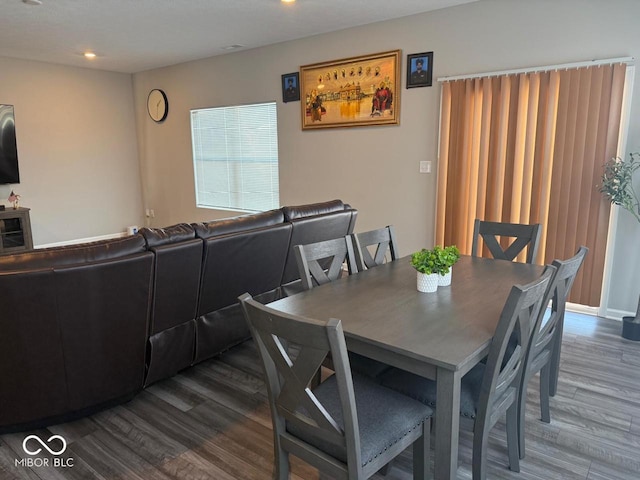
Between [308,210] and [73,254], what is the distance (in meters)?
1.65

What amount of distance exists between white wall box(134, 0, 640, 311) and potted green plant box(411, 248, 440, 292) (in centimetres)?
233

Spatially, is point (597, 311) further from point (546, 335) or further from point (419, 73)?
point (419, 73)

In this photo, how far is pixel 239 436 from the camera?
217cm

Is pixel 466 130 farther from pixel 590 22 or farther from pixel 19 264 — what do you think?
pixel 19 264

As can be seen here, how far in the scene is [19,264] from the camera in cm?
193

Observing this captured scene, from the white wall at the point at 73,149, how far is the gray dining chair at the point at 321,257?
18.1 feet

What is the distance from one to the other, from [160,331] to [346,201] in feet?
9.90

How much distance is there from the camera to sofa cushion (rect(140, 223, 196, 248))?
2285 millimetres

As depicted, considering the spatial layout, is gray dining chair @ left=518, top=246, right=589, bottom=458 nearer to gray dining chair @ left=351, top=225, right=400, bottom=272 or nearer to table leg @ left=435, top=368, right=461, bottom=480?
table leg @ left=435, top=368, right=461, bottom=480

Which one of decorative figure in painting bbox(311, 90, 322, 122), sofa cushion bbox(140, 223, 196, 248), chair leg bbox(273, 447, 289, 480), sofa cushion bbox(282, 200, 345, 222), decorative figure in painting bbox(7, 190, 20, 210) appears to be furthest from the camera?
decorative figure in painting bbox(7, 190, 20, 210)

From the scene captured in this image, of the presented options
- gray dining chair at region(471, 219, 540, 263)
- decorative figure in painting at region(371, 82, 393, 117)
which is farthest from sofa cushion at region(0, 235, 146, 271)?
decorative figure in painting at region(371, 82, 393, 117)

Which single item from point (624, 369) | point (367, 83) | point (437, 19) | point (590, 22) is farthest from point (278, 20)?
point (624, 369)

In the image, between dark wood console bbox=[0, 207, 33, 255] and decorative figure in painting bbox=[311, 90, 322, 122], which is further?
dark wood console bbox=[0, 207, 33, 255]
